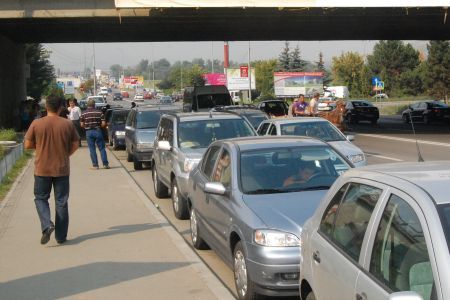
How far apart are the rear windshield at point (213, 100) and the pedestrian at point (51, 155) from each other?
73.8ft

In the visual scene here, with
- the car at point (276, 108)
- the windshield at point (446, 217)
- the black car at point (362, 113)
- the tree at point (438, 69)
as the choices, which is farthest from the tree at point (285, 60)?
the windshield at point (446, 217)

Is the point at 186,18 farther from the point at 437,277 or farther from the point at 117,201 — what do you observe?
the point at 437,277

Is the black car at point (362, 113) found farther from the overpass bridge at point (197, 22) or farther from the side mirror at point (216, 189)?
the side mirror at point (216, 189)

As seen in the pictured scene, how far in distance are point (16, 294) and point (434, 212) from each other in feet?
15.4

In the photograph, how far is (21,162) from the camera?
18688 millimetres

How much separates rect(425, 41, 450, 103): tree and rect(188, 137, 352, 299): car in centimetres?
7696

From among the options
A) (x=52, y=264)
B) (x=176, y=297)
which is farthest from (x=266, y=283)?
(x=52, y=264)

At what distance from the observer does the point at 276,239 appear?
543 centimetres

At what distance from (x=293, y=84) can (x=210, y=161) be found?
7092cm

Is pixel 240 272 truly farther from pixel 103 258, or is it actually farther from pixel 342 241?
pixel 103 258

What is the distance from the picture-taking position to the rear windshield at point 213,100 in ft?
100

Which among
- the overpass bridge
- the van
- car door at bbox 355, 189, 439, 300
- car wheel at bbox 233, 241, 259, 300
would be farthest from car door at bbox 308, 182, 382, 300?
the van

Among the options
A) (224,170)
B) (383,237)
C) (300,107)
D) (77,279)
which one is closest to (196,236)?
(224,170)

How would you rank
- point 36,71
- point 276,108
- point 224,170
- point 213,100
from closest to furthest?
point 224,170 < point 276,108 < point 213,100 < point 36,71
